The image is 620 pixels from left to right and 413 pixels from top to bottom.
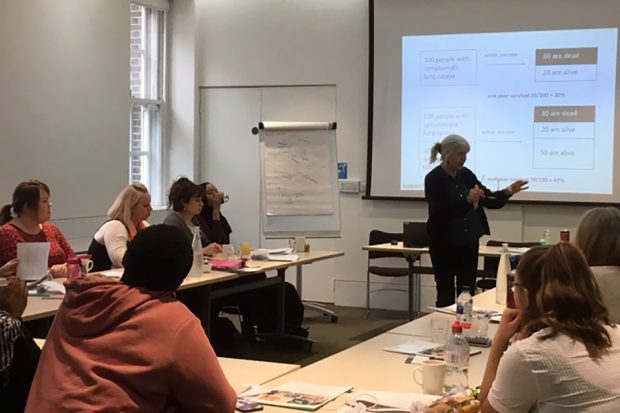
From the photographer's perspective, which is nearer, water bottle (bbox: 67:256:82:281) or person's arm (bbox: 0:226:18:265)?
water bottle (bbox: 67:256:82:281)

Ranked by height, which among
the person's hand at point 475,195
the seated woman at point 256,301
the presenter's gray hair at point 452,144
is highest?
the presenter's gray hair at point 452,144

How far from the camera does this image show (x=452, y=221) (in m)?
4.91

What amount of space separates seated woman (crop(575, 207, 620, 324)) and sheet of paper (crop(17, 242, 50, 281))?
2.59 m

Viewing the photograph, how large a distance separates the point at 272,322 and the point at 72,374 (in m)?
4.44

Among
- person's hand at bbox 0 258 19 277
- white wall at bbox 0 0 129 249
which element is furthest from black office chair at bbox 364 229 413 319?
person's hand at bbox 0 258 19 277

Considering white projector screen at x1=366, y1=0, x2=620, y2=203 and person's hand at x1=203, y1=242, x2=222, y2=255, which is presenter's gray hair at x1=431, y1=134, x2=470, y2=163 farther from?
white projector screen at x1=366, y1=0, x2=620, y2=203

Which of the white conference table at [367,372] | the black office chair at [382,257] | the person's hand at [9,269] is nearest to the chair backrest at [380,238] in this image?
the black office chair at [382,257]

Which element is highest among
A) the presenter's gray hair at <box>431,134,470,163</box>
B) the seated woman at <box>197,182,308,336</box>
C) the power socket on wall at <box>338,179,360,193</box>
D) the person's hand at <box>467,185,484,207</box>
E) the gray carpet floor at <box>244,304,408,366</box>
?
the presenter's gray hair at <box>431,134,470,163</box>

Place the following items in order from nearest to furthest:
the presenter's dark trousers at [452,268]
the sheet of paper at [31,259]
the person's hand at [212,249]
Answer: the sheet of paper at [31,259], the presenter's dark trousers at [452,268], the person's hand at [212,249]

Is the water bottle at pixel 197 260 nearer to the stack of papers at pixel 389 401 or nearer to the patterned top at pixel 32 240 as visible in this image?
the patterned top at pixel 32 240

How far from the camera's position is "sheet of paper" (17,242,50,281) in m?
3.92

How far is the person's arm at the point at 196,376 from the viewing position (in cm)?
182

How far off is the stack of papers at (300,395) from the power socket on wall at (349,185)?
537 cm

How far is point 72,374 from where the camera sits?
183 cm
